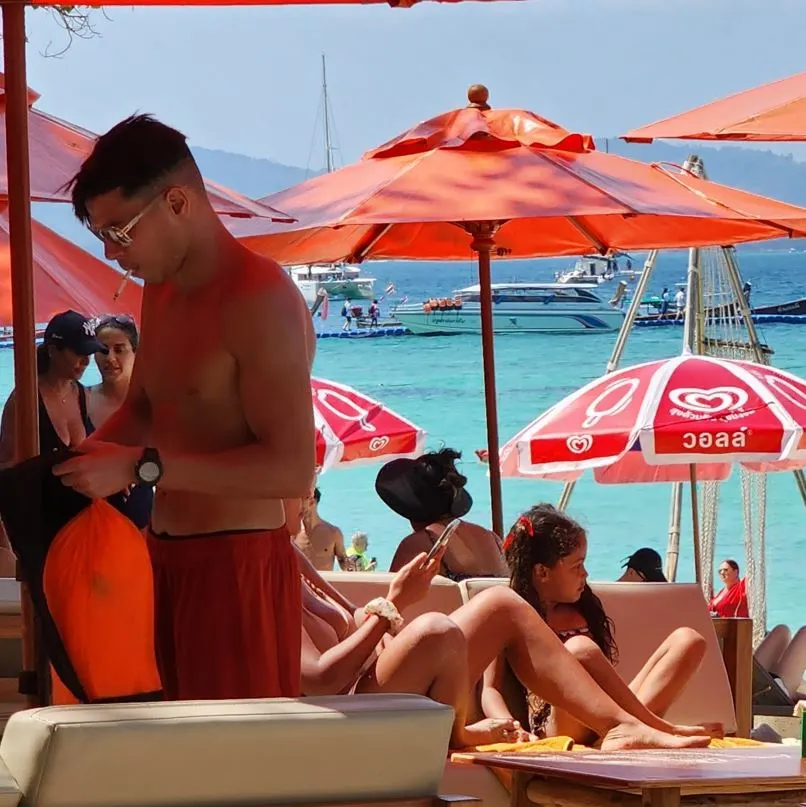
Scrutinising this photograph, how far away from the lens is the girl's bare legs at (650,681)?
5.14 meters

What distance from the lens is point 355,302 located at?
62.8 m

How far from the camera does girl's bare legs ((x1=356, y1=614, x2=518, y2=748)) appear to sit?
4551 millimetres

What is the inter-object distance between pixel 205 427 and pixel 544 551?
8.21ft

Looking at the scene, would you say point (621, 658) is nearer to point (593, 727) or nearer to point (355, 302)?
point (593, 727)

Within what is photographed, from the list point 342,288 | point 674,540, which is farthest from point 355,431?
point 342,288

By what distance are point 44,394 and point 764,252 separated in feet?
366

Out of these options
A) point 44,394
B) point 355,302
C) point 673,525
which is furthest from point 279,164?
point 44,394

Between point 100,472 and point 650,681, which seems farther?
point 650,681

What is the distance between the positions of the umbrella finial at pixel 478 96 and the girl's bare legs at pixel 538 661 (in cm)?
323

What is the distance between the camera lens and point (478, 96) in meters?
7.81

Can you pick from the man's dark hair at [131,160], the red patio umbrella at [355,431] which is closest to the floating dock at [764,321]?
the red patio umbrella at [355,431]

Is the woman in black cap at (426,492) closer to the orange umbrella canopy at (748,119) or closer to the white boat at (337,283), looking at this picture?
the orange umbrella canopy at (748,119)

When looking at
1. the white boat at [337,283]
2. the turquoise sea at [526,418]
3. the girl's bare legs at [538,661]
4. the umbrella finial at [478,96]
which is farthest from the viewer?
the white boat at [337,283]

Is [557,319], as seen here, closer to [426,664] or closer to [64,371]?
[64,371]
